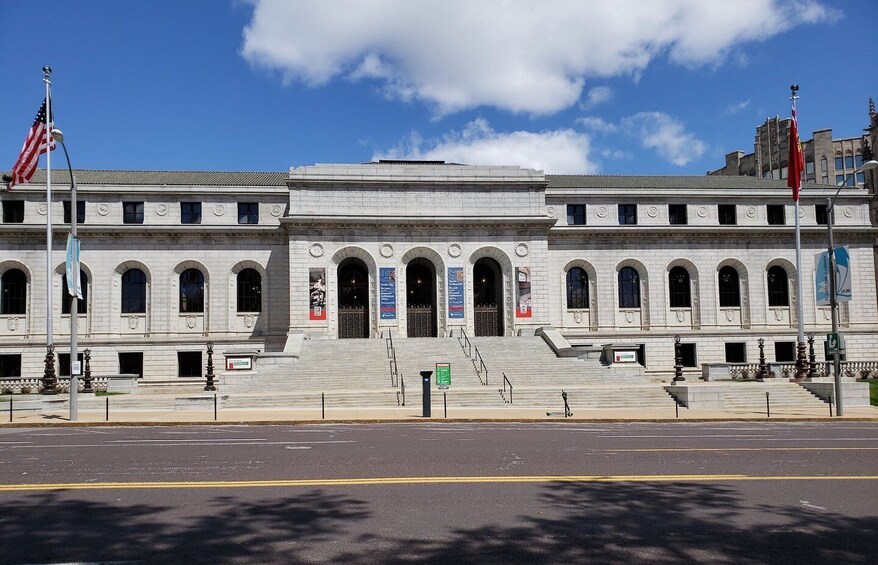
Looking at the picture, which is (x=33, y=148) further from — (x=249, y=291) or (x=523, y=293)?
(x=523, y=293)

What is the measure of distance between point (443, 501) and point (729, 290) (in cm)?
4431

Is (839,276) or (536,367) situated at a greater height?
(839,276)

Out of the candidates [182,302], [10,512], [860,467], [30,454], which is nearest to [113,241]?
[182,302]

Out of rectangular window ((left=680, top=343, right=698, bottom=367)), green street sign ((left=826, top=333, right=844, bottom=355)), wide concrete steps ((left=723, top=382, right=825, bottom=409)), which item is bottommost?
wide concrete steps ((left=723, top=382, right=825, bottom=409))

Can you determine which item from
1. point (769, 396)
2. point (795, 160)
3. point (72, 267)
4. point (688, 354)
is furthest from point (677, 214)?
point (72, 267)

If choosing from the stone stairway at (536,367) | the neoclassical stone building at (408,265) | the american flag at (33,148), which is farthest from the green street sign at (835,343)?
the american flag at (33,148)

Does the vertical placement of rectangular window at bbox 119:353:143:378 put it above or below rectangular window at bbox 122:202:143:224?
below

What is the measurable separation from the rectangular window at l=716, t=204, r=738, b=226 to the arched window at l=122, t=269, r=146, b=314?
129 ft

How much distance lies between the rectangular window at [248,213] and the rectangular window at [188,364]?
30.1 feet

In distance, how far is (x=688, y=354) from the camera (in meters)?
48.0

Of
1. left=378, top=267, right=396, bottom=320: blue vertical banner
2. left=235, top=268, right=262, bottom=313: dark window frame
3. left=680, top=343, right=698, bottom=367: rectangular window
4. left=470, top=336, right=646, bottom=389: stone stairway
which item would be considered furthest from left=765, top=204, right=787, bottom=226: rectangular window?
left=235, top=268, right=262, bottom=313: dark window frame

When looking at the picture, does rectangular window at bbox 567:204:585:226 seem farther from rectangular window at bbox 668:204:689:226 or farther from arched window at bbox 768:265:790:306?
arched window at bbox 768:265:790:306

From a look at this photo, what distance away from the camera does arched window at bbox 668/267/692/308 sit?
48875 mm

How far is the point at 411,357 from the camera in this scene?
37.6m
